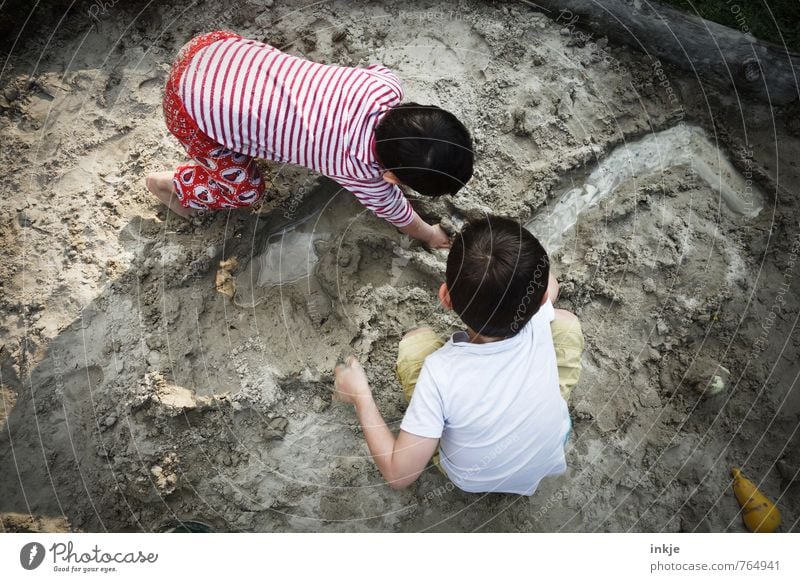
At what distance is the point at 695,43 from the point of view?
1.66m

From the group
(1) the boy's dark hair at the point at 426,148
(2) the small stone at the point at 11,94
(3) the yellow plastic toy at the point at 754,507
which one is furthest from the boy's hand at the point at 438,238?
(2) the small stone at the point at 11,94

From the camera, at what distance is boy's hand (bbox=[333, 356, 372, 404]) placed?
145 centimetres

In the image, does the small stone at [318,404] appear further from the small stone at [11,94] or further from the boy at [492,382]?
the small stone at [11,94]

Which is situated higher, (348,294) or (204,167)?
(204,167)

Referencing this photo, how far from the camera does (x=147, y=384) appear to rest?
1467 millimetres

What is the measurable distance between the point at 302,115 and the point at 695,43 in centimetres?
122

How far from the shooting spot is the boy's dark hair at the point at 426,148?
121 cm

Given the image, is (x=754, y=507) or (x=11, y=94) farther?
(x=11, y=94)

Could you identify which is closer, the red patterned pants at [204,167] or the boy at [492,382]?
the boy at [492,382]

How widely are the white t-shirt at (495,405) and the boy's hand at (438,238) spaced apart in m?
0.41

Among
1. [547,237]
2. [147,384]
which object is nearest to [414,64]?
[547,237]

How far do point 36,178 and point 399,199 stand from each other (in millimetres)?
1056

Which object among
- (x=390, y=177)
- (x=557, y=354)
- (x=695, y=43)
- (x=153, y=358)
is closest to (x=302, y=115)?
(x=390, y=177)

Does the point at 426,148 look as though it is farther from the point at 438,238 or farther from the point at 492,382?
the point at 492,382
